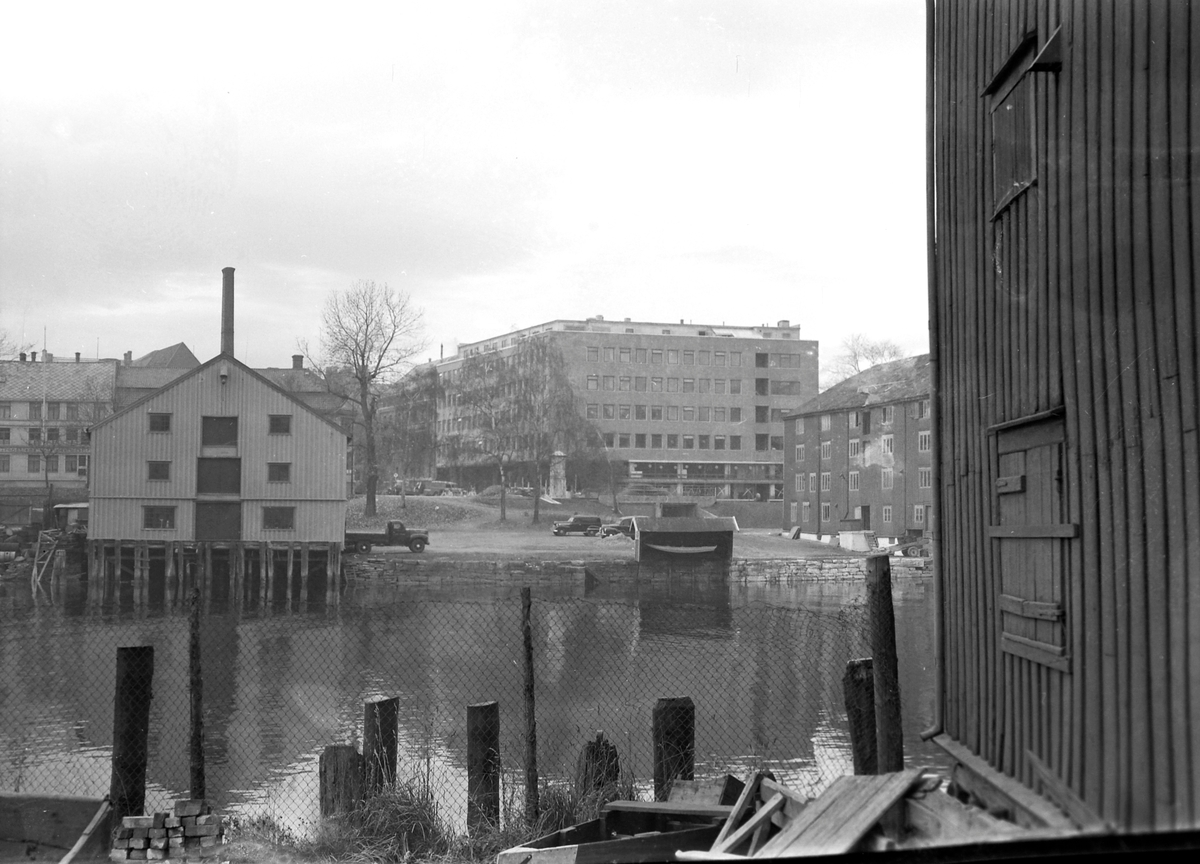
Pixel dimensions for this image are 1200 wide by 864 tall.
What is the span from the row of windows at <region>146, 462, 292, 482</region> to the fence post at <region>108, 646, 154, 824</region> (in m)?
7.34

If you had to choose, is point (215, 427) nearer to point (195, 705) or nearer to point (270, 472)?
point (270, 472)

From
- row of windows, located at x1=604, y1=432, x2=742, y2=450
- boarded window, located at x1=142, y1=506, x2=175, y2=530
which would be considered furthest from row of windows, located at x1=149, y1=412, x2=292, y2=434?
row of windows, located at x1=604, y1=432, x2=742, y2=450

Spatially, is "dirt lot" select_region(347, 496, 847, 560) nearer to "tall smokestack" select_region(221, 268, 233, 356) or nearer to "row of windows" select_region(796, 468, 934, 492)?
"tall smokestack" select_region(221, 268, 233, 356)

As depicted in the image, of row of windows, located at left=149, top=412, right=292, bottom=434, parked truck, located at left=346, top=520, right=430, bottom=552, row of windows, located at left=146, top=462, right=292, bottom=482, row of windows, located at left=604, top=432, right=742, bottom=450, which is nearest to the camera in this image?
row of windows, located at left=604, top=432, right=742, bottom=450

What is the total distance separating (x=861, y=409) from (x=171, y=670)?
12316mm

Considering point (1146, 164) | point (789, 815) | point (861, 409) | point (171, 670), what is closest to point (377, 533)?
point (171, 670)

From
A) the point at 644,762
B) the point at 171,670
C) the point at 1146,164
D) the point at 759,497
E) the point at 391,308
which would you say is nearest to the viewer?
the point at 1146,164

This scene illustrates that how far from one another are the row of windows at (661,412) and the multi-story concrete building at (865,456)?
83 centimetres

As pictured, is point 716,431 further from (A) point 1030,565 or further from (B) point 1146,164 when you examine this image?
(B) point 1146,164

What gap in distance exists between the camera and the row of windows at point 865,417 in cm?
850

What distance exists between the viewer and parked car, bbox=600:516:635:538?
13.1 metres

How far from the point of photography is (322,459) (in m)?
13.6

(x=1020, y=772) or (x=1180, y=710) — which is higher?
(x=1180, y=710)

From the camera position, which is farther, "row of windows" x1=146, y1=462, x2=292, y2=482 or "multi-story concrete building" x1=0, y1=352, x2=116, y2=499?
"row of windows" x1=146, y1=462, x2=292, y2=482
